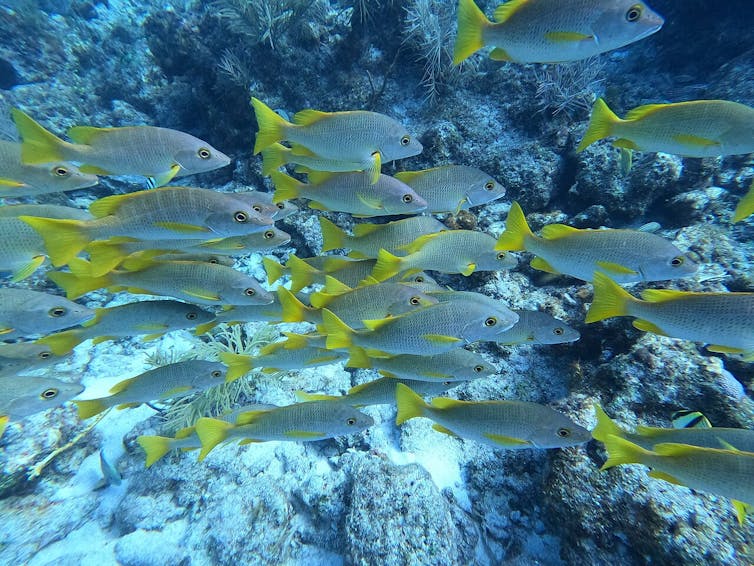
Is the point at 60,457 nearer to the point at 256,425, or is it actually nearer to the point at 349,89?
the point at 256,425

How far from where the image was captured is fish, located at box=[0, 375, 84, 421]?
10.6ft

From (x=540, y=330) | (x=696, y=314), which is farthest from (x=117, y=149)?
(x=696, y=314)

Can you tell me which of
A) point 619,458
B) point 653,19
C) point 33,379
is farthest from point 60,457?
point 653,19

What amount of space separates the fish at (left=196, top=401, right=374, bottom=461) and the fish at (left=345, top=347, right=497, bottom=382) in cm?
44

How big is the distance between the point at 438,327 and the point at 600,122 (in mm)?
2040

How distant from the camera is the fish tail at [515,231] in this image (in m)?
2.96

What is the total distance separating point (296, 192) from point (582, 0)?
2.48 meters

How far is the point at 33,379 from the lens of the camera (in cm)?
344

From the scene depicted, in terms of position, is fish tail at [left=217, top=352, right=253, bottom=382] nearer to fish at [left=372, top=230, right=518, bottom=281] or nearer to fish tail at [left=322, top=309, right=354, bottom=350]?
fish tail at [left=322, top=309, right=354, bottom=350]

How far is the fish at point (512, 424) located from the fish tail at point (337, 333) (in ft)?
2.78

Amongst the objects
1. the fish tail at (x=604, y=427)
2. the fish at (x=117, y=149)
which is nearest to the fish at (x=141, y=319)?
the fish at (x=117, y=149)

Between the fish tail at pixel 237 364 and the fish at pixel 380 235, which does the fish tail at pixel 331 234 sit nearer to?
the fish at pixel 380 235

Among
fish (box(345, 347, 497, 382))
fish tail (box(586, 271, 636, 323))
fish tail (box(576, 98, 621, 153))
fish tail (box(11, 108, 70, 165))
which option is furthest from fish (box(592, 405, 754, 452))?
fish tail (box(11, 108, 70, 165))

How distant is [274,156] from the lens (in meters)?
3.36
